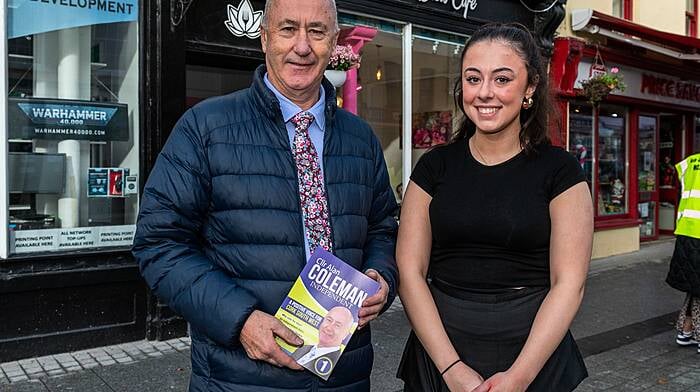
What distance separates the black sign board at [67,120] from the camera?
5.05 metres

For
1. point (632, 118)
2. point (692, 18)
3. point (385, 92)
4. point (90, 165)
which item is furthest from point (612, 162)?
point (90, 165)

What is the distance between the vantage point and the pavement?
4.53 m

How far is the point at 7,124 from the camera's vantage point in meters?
4.97

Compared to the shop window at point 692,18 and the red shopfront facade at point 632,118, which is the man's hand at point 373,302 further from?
the shop window at point 692,18

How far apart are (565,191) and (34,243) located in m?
4.42

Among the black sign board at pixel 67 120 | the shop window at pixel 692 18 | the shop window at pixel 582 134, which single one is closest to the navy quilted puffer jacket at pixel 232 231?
the black sign board at pixel 67 120

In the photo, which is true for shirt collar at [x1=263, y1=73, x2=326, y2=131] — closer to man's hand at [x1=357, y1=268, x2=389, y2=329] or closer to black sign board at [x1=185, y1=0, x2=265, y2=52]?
man's hand at [x1=357, y1=268, x2=389, y2=329]

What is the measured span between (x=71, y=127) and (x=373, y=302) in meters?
4.15

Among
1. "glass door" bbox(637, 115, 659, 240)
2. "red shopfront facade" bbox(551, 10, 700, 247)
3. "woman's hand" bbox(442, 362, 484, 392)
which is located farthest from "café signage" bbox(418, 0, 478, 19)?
"woman's hand" bbox(442, 362, 484, 392)

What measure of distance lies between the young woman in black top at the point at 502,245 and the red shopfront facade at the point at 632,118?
7.29 metres

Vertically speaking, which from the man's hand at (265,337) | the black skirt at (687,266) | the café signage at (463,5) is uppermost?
the café signage at (463,5)

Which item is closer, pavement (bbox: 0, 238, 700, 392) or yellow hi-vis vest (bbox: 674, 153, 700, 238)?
pavement (bbox: 0, 238, 700, 392)

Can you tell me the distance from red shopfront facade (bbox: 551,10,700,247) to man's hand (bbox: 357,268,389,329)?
24.9 feet

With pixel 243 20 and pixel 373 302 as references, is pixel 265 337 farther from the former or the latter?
pixel 243 20
